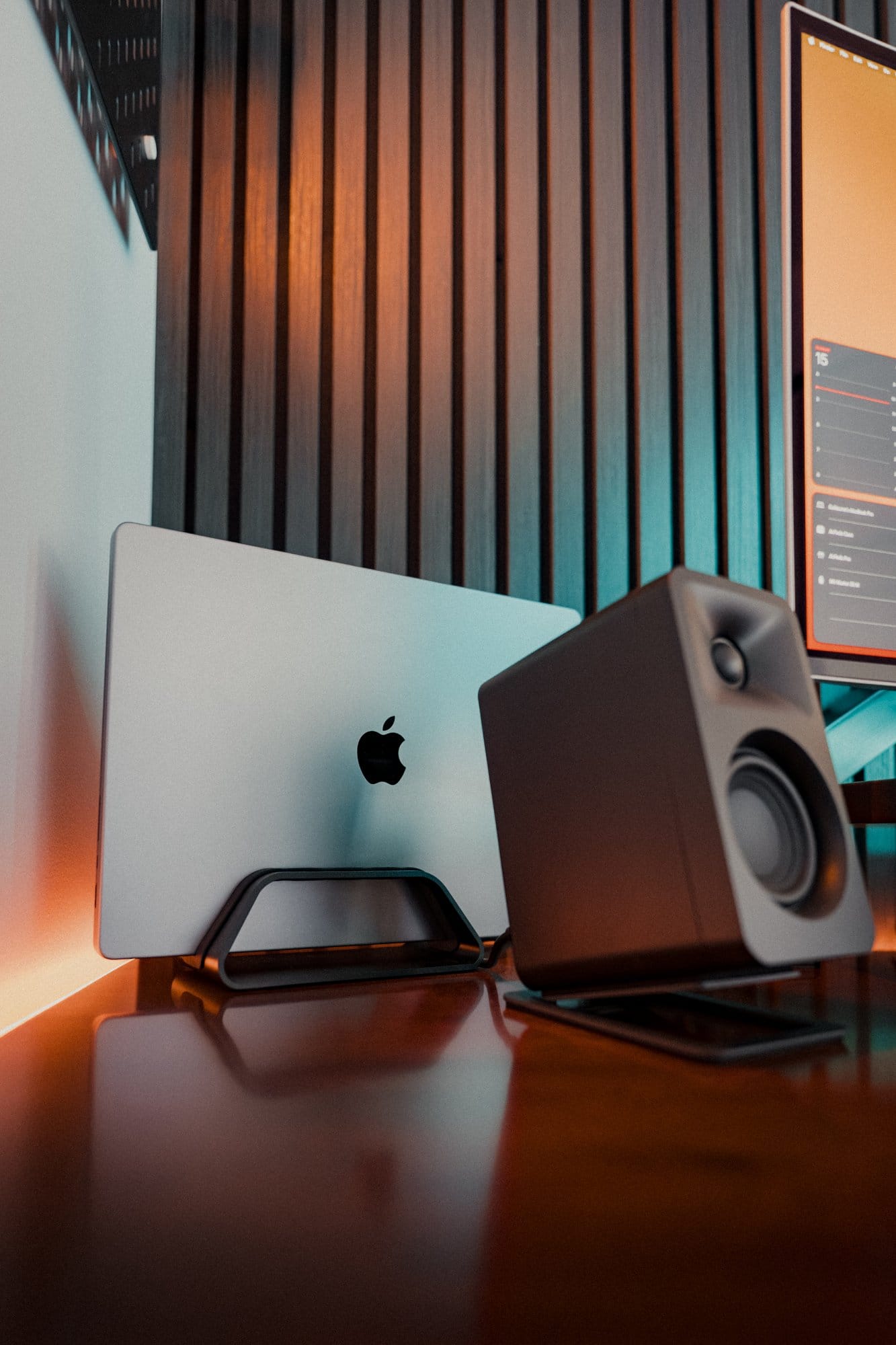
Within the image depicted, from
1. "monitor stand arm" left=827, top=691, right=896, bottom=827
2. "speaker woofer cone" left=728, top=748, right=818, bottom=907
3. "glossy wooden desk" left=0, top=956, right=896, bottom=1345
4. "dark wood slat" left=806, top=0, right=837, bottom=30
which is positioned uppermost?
"dark wood slat" left=806, top=0, right=837, bottom=30

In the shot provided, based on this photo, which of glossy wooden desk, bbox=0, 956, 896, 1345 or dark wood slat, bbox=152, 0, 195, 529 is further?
dark wood slat, bbox=152, 0, 195, 529

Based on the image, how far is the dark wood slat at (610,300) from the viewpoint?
1475mm

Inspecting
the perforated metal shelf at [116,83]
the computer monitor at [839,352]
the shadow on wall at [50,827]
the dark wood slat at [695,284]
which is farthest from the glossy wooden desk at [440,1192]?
the dark wood slat at [695,284]

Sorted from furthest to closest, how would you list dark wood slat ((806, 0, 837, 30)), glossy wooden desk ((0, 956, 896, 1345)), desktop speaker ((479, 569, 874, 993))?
dark wood slat ((806, 0, 837, 30)) < desktop speaker ((479, 569, 874, 993)) < glossy wooden desk ((0, 956, 896, 1345))

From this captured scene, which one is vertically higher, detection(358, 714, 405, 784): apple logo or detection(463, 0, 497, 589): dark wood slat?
detection(463, 0, 497, 589): dark wood slat

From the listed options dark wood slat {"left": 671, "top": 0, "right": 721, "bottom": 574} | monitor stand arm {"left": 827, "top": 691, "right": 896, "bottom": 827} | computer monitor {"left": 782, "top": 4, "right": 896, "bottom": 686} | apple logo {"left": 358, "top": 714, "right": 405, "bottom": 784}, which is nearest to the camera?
apple logo {"left": 358, "top": 714, "right": 405, "bottom": 784}

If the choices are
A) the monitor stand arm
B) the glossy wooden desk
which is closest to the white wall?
the glossy wooden desk

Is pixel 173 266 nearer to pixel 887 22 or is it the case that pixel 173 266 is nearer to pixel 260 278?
pixel 260 278

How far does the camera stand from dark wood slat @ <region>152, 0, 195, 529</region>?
1.30 metres

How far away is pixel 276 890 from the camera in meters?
0.79

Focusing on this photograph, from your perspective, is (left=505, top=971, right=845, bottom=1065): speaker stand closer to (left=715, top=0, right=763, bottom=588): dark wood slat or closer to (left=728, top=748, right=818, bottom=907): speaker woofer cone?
(left=728, top=748, right=818, bottom=907): speaker woofer cone

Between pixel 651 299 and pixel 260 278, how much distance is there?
66 cm

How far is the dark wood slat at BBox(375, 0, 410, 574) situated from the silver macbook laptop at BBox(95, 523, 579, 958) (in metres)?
0.47

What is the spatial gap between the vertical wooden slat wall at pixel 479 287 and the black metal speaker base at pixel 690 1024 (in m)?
0.84
